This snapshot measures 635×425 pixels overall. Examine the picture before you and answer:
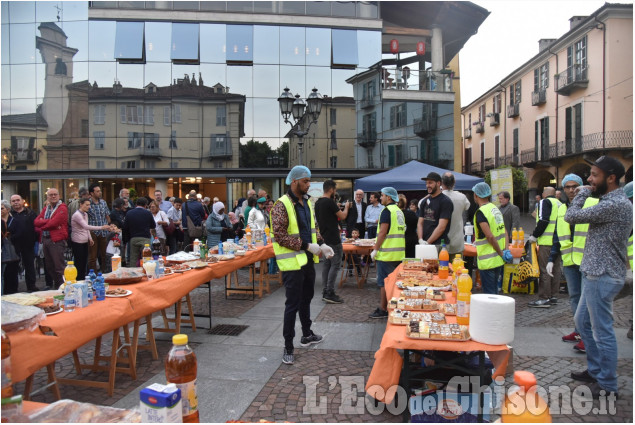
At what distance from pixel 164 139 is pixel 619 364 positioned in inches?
743

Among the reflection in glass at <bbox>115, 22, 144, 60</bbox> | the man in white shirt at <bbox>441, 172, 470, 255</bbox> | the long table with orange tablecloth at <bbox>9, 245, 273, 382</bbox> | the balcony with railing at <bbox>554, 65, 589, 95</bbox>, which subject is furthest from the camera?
the balcony with railing at <bbox>554, 65, 589, 95</bbox>

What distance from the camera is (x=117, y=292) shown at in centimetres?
398

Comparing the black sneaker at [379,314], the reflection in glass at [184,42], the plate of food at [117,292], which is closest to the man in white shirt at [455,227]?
the black sneaker at [379,314]

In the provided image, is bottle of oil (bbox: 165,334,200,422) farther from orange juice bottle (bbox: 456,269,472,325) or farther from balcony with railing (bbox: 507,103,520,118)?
balcony with railing (bbox: 507,103,520,118)

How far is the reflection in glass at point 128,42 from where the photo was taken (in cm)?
1870

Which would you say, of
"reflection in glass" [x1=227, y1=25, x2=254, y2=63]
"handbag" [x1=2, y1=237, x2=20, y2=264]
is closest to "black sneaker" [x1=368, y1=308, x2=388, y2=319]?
"handbag" [x1=2, y1=237, x2=20, y2=264]

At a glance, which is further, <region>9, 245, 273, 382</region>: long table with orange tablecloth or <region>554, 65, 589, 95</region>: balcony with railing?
<region>554, 65, 589, 95</region>: balcony with railing

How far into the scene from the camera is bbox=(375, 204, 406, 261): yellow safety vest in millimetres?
6105

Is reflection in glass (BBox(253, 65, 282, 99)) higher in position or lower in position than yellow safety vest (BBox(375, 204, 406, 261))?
higher

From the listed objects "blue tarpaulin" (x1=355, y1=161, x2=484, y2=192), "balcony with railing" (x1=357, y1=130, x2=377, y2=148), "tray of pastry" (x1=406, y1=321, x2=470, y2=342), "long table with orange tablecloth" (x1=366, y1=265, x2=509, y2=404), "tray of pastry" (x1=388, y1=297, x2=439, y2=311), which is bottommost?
"long table with orange tablecloth" (x1=366, y1=265, x2=509, y2=404)

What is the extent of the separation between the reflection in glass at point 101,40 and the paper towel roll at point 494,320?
20574 millimetres

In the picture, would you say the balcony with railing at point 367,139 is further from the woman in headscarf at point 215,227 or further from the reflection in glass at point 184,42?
the woman in headscarf at point 215,227

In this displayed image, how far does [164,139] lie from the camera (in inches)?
759

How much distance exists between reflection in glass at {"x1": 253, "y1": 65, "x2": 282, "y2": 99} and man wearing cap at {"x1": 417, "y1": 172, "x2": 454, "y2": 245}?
14.7 metres
